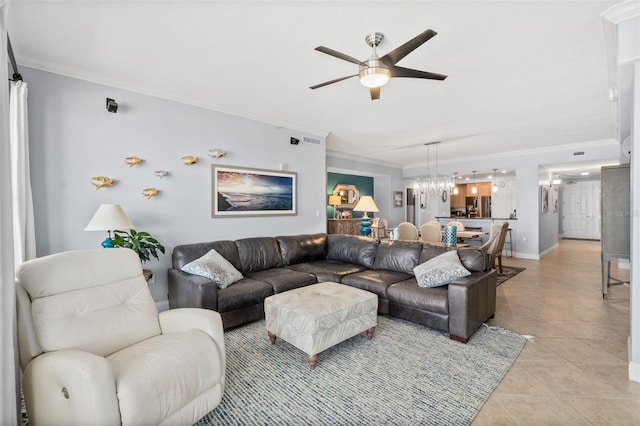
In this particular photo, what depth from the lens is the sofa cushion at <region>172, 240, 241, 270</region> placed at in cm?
354

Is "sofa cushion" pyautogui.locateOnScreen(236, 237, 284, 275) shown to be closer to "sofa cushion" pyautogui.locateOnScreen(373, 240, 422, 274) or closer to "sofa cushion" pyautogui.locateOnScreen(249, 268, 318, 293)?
"sofa cushion" pyautogui.locateOnScreen(249, 268, 318, 293)

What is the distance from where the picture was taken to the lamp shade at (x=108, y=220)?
280 centimetres

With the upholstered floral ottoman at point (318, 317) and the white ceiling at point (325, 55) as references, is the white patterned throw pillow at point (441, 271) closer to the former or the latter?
the upholstered floral ottoman at point (318, 317)

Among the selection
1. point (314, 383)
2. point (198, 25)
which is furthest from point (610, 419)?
point (198, 25)

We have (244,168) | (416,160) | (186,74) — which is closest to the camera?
(186,74)

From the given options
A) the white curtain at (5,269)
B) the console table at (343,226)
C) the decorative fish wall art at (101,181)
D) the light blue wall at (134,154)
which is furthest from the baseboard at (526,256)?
the white curtain at (5,269)

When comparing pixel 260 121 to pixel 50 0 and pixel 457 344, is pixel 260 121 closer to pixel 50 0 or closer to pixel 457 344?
pixel 50 0

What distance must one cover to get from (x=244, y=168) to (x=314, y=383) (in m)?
3.21

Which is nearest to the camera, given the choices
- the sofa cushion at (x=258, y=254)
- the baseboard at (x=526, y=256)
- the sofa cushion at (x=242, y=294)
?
the sofa cushion at (x=242, y=294)

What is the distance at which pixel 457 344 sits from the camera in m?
2.80

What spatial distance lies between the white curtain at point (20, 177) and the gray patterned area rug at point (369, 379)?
195 centimetres

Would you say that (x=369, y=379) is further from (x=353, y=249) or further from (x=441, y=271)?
(x=353, y=249)

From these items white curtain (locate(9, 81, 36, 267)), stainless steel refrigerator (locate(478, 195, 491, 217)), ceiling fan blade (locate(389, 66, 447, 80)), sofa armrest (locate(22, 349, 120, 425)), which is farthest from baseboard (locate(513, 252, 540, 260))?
white curtain (locate(9, 81, 36, 267))

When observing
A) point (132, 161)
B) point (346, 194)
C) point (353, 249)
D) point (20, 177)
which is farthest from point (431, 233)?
point (20, 177)
